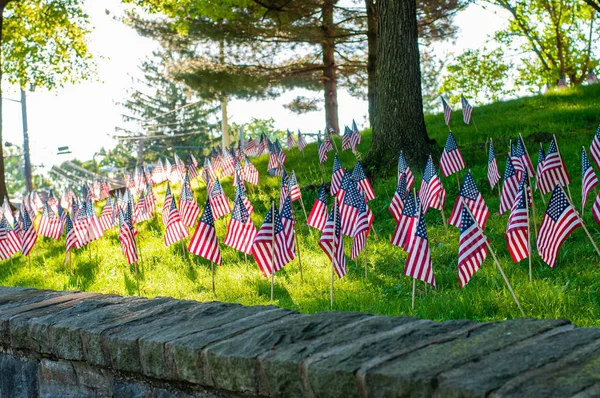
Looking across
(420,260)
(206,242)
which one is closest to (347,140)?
(206,242)

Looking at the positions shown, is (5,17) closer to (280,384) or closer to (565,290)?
(565,290)

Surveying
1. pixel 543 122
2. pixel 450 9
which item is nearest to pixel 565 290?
pixel 543 122

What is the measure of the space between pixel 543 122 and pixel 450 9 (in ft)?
27.1

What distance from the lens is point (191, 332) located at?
3.52m

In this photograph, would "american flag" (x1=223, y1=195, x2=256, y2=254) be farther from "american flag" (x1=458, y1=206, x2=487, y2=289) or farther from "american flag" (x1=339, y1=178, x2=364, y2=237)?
"american flag" (x1=458, y1=206, x2=487, y2=289)

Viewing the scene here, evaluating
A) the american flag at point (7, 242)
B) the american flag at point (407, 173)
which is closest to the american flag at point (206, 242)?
the american flag at point (407, 173)

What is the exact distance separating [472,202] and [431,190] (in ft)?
2.58

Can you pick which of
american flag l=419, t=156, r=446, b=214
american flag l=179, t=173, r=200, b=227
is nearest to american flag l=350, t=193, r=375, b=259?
american flag l=419, t=156, r=446, b=214

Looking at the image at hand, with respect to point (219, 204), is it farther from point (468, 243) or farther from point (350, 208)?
point (468, 243)

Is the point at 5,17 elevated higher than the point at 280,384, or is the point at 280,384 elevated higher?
the point at 5,17

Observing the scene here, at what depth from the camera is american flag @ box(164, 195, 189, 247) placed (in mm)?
9609

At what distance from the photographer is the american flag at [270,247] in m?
7.14

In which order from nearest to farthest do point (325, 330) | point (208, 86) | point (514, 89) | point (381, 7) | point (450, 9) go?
point (325, 330)
point (381, 7)
point (450, 9)
point (208, 86)
point (514, 89)

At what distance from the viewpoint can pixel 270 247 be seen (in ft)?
23.6
